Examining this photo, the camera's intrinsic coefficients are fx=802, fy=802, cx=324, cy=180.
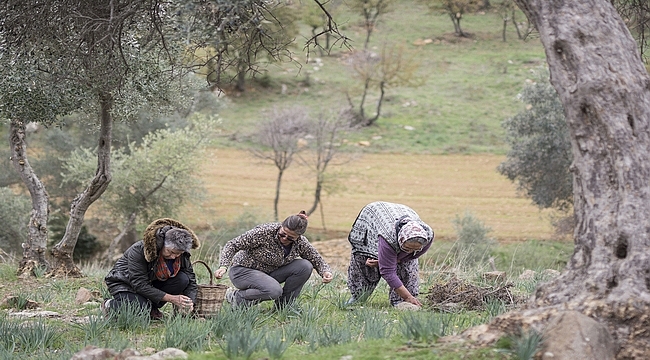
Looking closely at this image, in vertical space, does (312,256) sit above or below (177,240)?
below

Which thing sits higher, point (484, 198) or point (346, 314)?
point (346, 314)

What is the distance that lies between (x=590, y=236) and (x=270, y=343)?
219cm

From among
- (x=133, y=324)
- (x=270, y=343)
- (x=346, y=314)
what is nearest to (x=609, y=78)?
(x=270, y=343)

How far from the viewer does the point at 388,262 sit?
777 cm

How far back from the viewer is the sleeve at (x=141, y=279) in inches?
285

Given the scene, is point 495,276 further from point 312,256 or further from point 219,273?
point 219,273

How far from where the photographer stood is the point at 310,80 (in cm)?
4147

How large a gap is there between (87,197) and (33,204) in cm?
87

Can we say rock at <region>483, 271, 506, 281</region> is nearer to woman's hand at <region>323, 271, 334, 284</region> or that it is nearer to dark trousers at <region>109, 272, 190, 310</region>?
woman's hand at <region>323, 271, 334, 284</region>

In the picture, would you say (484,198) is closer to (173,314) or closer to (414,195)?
(414,195)

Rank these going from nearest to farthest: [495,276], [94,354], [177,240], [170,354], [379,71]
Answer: [94,354] → [170,354] → [177,240] → [495,276] → [379,71]

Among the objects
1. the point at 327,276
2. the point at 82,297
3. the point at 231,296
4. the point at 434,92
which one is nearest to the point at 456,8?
the point at 434,92

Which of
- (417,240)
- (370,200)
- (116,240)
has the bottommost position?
(370,200)

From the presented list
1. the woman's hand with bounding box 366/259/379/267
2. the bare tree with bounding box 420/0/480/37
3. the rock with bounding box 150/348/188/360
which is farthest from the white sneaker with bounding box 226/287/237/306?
the bare tree with bounding box 420/0/480/37
